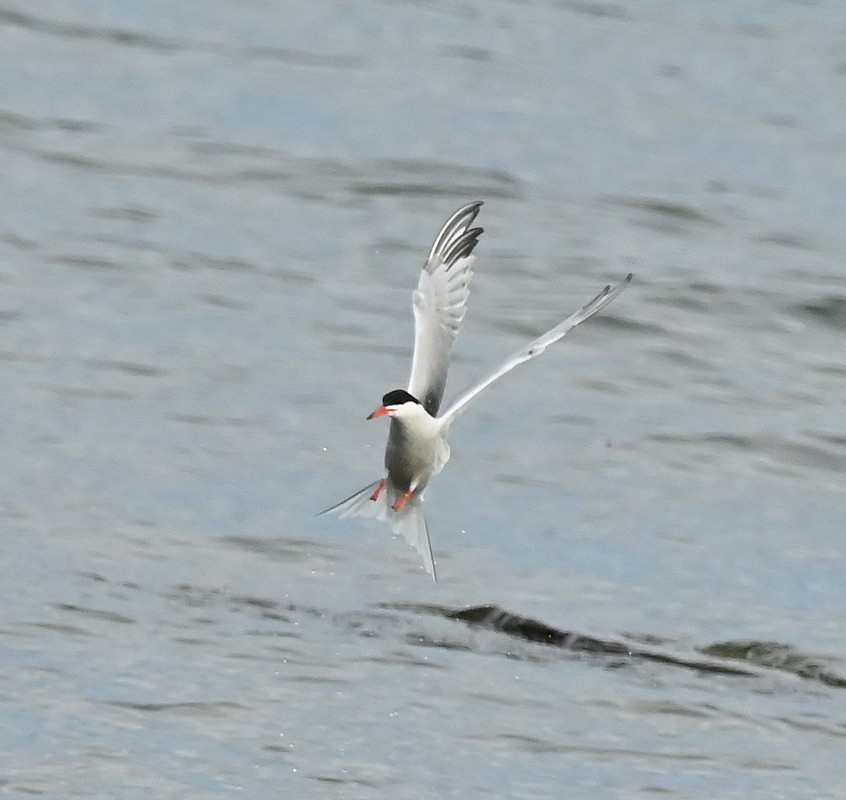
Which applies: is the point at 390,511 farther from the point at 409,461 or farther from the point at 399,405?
the point at 399,405

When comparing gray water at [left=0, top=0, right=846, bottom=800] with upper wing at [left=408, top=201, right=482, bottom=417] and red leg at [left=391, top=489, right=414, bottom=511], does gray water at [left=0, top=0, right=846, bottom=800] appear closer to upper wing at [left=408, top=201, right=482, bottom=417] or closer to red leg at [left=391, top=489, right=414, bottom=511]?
red leg at [left=391, top=489, right=414, bottom=511]

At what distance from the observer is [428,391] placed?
7613 mm

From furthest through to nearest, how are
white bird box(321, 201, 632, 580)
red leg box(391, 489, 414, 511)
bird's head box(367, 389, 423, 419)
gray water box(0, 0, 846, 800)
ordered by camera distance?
red leg box(391, 489, 414, 511) → white bird box(321, 201, 632, 580) → bird's head box(367, 389, 423, 419) → gray water box(0, 0, 846, 800)

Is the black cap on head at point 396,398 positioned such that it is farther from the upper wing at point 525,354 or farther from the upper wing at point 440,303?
the upper wing at point 440,303

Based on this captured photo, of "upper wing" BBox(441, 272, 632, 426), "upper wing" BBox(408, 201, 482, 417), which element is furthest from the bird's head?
"upper wing" BBox(408, 201, 482, 417)

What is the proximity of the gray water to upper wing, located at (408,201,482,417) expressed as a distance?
84 centimetres

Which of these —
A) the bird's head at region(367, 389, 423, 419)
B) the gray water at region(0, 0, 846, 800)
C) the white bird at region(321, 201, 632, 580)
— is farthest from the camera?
the white bird at region(321, 201, 632, 580)

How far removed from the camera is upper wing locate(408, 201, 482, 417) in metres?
7.54

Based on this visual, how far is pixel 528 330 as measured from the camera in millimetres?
12539

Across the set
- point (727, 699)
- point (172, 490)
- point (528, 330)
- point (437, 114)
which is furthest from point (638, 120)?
point (727, 699)

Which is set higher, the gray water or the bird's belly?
the bird's belly

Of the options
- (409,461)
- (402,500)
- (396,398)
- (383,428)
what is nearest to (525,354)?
(396,398)

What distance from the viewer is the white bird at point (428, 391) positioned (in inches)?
286

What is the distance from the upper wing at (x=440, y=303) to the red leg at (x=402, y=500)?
0.33 m
